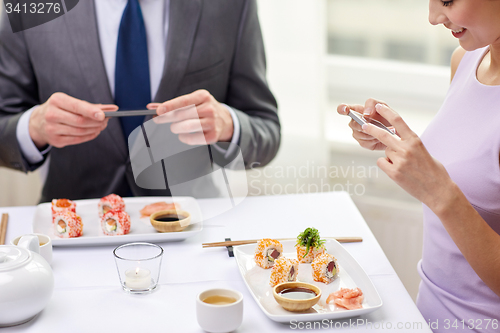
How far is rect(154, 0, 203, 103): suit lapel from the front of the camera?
173 centimetres

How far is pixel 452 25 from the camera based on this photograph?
3.29 feet

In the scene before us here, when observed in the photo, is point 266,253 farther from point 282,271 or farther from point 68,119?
point 68,119

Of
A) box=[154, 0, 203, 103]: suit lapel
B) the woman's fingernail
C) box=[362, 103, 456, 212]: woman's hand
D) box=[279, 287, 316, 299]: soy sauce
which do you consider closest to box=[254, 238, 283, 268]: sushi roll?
box=[279, 287, 316, 299]: soy sauce

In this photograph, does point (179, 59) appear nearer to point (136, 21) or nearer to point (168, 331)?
point (136, 21)

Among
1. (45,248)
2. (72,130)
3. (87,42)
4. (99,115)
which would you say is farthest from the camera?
(87,42)

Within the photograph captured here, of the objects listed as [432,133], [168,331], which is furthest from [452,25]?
[168,331]

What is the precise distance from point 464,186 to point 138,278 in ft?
2.38

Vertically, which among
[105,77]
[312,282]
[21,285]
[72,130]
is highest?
[105,77]

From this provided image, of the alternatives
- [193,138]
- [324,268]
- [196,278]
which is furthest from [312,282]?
[193,138]

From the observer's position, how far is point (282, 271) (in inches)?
39.4

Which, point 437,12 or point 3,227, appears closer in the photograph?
point 437,12

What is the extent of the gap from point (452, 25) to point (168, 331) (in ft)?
2.77

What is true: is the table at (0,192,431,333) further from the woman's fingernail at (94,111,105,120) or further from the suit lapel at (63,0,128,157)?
the suit lapel at (63,0,128,157)

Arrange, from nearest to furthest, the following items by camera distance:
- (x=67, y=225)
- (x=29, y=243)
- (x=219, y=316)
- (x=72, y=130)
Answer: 1. (x=219, y=316)
2. (x=29, y=243)
3. (x=67, y=225)
4. (x=72, y=130)
